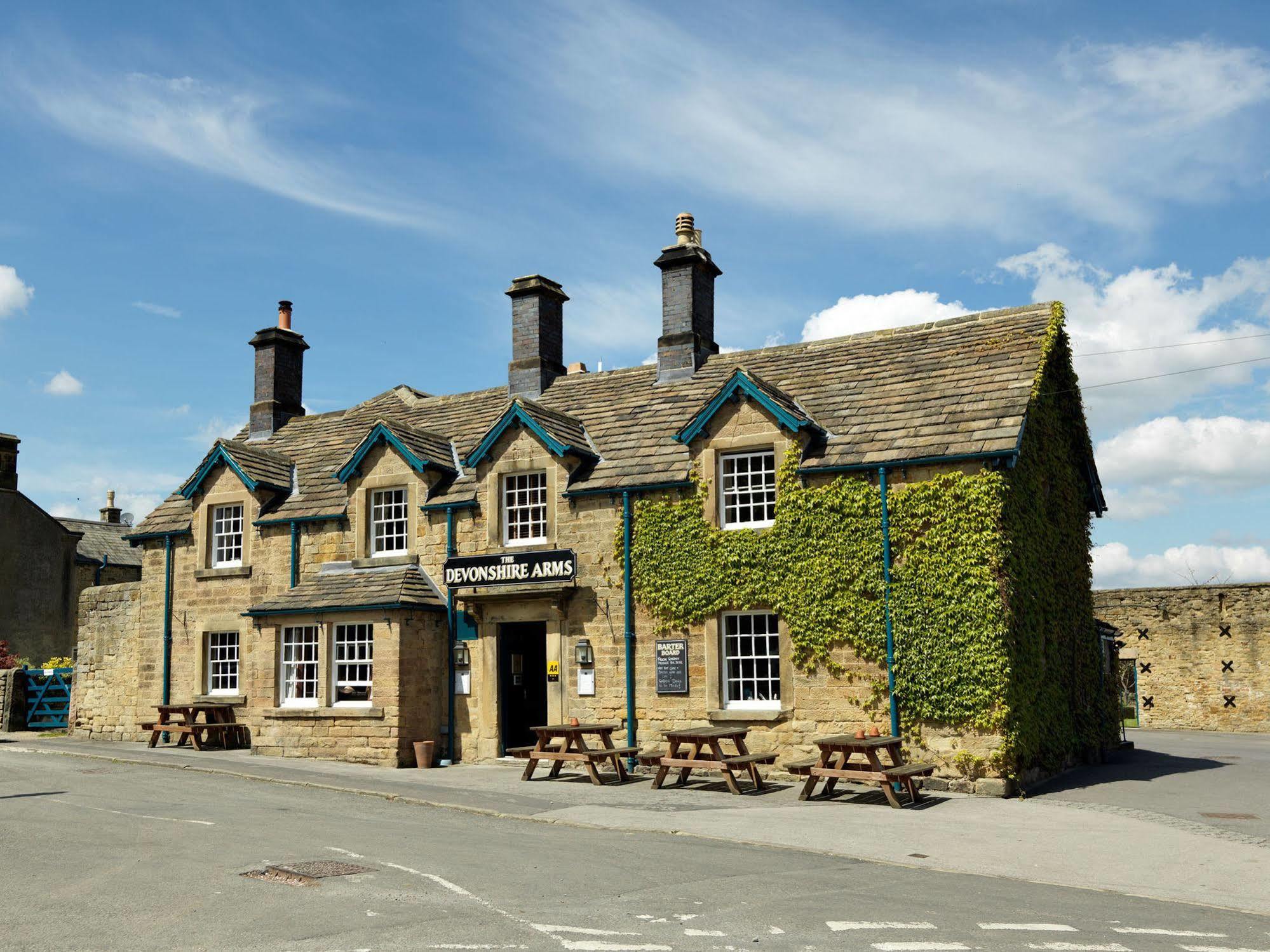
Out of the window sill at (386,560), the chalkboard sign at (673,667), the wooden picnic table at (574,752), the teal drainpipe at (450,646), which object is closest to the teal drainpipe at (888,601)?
the chalkboard sign at (673,667)

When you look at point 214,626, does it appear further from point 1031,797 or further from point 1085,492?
point 1085,492

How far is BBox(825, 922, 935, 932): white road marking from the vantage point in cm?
827

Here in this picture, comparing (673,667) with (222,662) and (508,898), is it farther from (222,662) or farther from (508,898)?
(222,662)

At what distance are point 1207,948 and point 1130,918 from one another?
3.32 feet

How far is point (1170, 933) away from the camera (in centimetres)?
845

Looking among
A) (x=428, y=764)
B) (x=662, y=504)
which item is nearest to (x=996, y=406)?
(x=662, y=504)

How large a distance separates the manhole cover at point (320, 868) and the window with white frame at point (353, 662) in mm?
10922

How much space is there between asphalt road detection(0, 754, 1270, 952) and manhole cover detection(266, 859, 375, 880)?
6.3 inches

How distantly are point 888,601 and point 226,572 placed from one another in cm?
1444

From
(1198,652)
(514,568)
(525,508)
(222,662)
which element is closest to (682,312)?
(525,508)

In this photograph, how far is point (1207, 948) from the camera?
7977 millimetres

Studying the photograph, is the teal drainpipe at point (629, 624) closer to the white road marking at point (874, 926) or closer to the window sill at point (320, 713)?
the window sill at point (320, 713)

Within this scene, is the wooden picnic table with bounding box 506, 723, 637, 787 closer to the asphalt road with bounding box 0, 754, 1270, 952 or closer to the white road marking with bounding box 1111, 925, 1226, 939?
the asphalt road with bounding box 0, 754, 1270, 952

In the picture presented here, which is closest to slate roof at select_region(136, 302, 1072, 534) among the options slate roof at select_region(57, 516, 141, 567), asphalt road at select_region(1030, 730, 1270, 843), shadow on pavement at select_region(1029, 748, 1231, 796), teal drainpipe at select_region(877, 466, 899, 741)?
teal drainpipe at select_region(877, 466, 899, 741)
